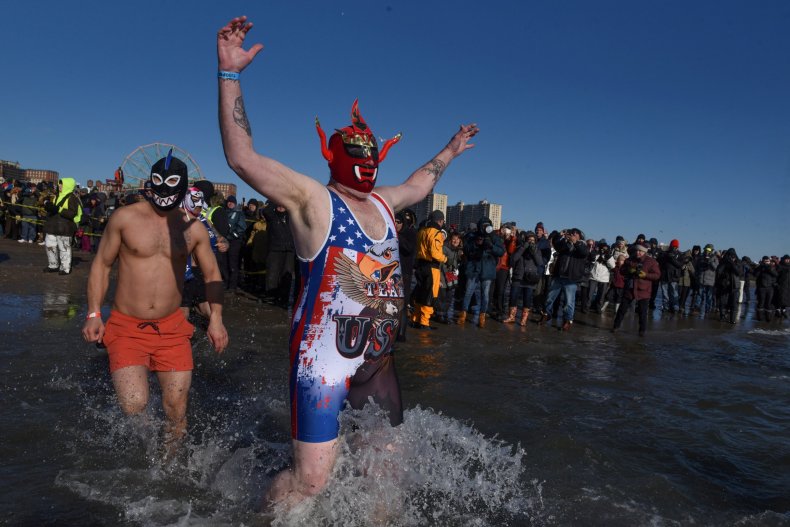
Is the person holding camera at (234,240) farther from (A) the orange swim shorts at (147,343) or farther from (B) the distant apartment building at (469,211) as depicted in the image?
(B) the distant apartment building at (469,211)

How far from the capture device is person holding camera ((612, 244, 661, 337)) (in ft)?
34.1

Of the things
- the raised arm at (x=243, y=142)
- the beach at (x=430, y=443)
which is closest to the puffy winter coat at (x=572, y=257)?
the beach at (x=430, y=443)

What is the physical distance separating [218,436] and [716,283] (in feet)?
50.0

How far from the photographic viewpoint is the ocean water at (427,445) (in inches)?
114

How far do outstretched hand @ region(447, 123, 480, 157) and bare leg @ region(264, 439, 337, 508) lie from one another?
87.7 inches

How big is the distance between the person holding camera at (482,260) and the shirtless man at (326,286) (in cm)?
734

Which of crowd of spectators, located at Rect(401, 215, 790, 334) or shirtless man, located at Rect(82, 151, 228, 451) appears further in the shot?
crowd of spectators, located at Rect(401, 215, 790, 334)

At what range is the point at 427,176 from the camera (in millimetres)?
3516

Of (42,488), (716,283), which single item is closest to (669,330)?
(716,283)

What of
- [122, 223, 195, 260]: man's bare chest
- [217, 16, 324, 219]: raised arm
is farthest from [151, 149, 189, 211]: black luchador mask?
[217, 16, 324, 219]: raised arm

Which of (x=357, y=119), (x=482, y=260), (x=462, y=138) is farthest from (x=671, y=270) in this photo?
(x=357, y=119)

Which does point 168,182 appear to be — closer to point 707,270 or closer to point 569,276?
point 569,276

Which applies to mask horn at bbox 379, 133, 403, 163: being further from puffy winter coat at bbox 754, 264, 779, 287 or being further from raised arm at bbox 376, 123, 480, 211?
puffy winter coat at bbox 754, 264, 779, 287

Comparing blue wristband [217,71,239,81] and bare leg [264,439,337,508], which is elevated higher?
blue wristband [217,71,239,81]
